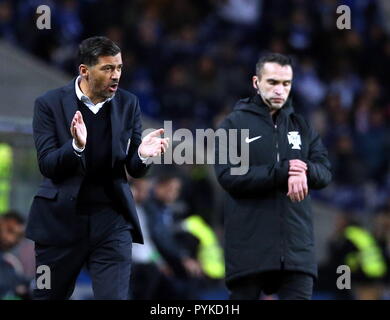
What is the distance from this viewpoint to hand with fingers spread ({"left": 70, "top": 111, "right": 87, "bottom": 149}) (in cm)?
678

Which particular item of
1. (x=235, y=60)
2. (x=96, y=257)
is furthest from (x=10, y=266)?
(x=235, y=60)

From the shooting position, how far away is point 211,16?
18547 millimetres

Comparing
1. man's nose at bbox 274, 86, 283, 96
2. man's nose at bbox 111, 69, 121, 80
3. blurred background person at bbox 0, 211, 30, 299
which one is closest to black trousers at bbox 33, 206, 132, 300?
man's nose at bbox 111, 69, 121, 80

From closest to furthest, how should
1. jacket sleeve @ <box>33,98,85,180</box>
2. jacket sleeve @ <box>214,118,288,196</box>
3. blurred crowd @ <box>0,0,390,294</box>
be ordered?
jacket sleeve @ <box>33,98,85,180</box> < jacket sleeve @ <box>214,118,288,196</box> < blurred crowd @ <box>0,0,390,294</box>

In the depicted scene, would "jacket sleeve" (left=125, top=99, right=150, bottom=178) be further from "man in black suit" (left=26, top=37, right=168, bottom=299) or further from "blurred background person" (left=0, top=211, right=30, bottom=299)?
"blurred background person" (left=0, top=211, right=30, bottom=299)

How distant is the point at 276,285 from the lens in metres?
7.72

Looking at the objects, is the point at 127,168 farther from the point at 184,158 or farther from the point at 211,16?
the point at 211,16

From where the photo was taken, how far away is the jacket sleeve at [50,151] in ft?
22.6

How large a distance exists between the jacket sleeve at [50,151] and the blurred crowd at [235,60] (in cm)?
774

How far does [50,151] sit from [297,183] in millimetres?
1541

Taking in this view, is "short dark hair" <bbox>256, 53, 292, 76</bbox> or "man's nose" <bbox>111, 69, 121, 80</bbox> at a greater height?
"short dark hair" <bbox>256, 53, 292, 76</bbox>

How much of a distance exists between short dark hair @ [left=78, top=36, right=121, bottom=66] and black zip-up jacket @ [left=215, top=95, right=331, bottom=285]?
110 centimetres

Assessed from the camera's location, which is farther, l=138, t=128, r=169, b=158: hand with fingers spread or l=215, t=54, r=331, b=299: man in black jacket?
l=215, t=54, r=331, b=299: man in black jacket
